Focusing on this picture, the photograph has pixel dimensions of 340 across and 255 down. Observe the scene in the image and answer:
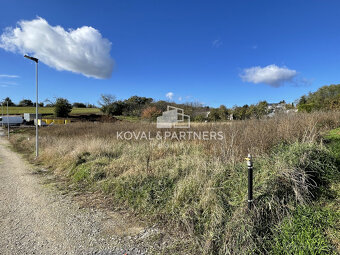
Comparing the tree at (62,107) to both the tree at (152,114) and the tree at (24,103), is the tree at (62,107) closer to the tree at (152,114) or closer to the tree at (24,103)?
the tree at (152,114)

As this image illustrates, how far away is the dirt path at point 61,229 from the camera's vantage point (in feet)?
7.80

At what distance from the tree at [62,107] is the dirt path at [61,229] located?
4255cm

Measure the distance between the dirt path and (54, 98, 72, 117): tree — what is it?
42.5 meters

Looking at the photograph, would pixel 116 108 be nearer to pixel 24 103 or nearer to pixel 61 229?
pixel 61 229

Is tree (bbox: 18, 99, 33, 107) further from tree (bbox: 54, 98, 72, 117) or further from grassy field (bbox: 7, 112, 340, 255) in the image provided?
grassy field (bbox: 7, 112, 340, 255)

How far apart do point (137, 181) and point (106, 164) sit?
1904 mm

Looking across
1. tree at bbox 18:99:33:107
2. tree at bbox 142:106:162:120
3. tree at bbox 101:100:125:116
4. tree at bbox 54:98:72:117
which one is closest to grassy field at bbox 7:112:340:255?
tree at bbox 142:106:162:120

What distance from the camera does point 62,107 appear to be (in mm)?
40469

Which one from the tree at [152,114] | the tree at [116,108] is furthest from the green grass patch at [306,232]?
the tree at [116,108]

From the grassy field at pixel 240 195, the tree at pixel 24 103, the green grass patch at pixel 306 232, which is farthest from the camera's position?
the tree at pixel 24 103

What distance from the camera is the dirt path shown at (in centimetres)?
238

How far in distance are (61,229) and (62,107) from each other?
4488 cm

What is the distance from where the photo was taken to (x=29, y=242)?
2.49 metres

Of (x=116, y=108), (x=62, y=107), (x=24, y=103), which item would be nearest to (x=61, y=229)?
(x=116, y=108)
